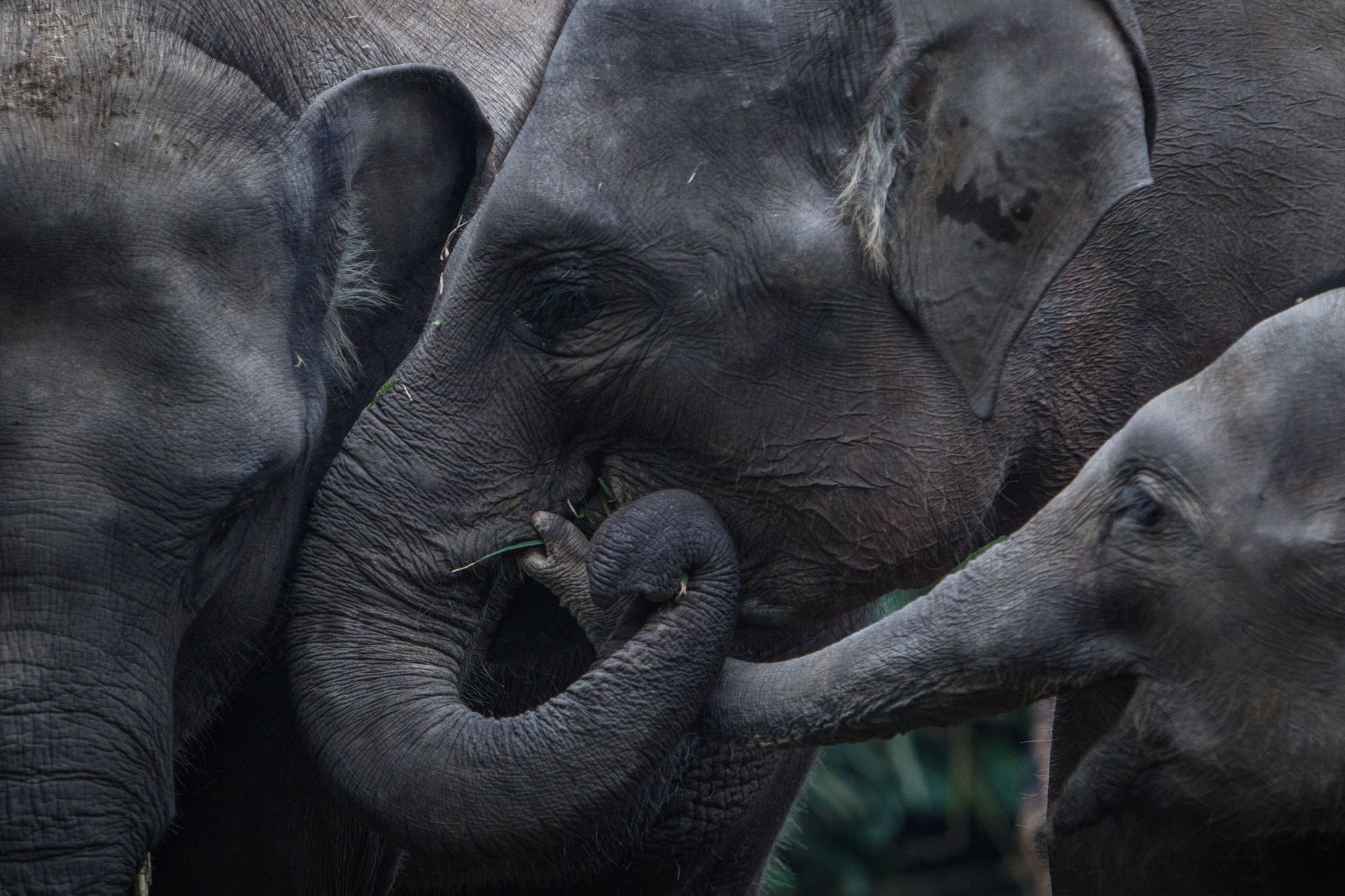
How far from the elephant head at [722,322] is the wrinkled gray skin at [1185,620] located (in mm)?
365

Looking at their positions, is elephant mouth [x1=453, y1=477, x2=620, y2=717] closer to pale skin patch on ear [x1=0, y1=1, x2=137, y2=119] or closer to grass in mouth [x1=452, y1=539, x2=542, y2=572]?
grass in mouth [x1=452, y1=539, x2=542, y2=572]

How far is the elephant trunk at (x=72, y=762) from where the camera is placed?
79.7 inches

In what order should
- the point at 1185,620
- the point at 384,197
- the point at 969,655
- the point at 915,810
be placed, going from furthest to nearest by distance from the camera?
the point at 915,810 → the point at 384,197 → the point at 969,655 → the point at 1185,620

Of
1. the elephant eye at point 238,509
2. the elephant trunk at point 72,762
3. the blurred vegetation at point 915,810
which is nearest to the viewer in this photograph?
the elephant trunk at point 72,762

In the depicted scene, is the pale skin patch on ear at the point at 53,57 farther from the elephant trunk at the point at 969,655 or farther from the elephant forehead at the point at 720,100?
the elephant trunk at the point at 969,655

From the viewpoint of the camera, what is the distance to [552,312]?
99.0 inches

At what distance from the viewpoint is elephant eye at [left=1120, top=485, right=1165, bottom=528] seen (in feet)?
6.68

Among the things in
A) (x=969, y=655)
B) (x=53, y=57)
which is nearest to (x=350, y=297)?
(x=53, y=57)

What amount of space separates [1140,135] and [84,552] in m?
1.50

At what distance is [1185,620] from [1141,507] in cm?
15

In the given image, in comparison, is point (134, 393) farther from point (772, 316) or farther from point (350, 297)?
point (772, 316)

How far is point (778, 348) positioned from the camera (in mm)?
2482

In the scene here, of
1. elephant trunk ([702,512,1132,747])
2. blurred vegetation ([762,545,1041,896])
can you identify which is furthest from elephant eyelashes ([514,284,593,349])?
blurred vegetation ([762,545,1041,896])

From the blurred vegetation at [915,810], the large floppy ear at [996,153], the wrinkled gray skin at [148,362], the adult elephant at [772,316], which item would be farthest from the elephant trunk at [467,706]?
the blurred vegetation at [915,810]
